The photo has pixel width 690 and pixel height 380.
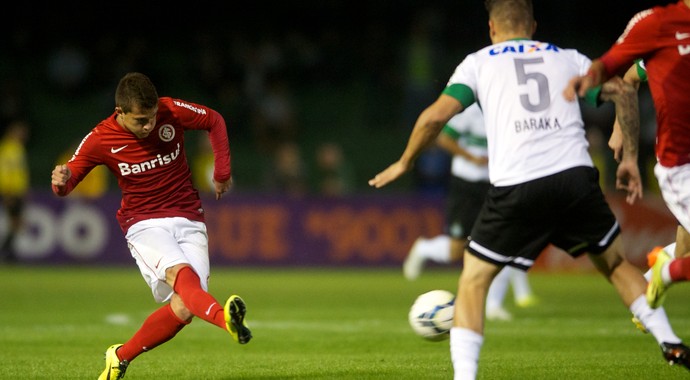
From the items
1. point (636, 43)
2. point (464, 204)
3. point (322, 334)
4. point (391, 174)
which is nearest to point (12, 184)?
point (464, 204)

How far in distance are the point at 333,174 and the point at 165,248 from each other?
14103 mm

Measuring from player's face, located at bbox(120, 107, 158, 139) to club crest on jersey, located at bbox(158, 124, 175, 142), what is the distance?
0.20 metres

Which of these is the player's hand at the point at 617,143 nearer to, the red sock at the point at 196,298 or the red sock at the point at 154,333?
the red sock at the point at 196,298

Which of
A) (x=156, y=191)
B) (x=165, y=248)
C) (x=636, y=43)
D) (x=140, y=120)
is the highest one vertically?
(x=636, y=43)

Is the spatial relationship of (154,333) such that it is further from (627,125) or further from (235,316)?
(627,125)

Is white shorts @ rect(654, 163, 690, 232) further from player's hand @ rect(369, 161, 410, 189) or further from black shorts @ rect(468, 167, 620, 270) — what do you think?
player's hand @ rect(369, 161, 410, 189)

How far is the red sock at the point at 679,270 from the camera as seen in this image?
6482 millimetres

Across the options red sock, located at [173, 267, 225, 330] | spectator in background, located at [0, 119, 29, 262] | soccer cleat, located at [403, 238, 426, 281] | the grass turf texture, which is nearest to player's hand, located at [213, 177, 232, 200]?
red sock, located at [173, 267, 225, 330]

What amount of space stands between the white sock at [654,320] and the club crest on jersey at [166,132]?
132 inches

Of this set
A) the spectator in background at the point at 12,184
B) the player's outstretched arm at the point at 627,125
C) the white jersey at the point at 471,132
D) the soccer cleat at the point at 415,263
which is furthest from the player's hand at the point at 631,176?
the spectator in background at the point at 12,184

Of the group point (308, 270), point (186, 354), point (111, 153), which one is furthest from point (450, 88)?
point (308, 270)

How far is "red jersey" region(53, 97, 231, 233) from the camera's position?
7.46 metres

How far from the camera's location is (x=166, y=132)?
755 centimetres

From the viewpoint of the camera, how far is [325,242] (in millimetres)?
19203
